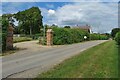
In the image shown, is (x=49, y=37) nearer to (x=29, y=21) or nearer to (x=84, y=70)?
(x=84, y=70)

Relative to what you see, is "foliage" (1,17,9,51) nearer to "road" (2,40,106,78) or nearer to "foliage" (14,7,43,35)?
"road" (2,40,106,78)

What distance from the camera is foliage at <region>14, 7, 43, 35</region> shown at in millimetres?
78475

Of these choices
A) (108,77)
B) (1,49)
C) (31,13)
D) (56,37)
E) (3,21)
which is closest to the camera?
(108,77)

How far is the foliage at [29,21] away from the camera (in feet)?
257

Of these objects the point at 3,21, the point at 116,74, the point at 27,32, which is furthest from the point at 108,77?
the point at 27,32

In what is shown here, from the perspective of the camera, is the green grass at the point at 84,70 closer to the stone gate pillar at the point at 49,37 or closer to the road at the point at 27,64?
the road at the point at 27,64

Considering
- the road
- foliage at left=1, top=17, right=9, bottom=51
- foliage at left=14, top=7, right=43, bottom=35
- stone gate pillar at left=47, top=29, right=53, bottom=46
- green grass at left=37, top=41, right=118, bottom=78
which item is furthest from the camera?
foliage at left=14, top=7, right=43, bottom=35

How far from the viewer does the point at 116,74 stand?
1100cm

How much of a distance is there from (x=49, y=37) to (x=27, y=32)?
39.7m

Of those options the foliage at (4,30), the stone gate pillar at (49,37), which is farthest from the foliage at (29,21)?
the foliage at (4,30)

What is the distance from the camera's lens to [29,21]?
3076 inches

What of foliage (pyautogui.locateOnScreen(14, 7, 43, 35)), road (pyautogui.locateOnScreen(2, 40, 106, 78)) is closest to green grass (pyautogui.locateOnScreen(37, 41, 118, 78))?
road (pyautogui.locateOnScreen(2, 40, 106, 78))

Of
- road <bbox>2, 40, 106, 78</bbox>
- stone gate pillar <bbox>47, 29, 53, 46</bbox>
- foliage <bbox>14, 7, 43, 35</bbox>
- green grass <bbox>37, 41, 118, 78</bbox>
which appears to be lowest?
road <bbox>2, 40, 106, 78</bbox>

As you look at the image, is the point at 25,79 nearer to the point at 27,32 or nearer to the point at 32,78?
the point at 32,78
